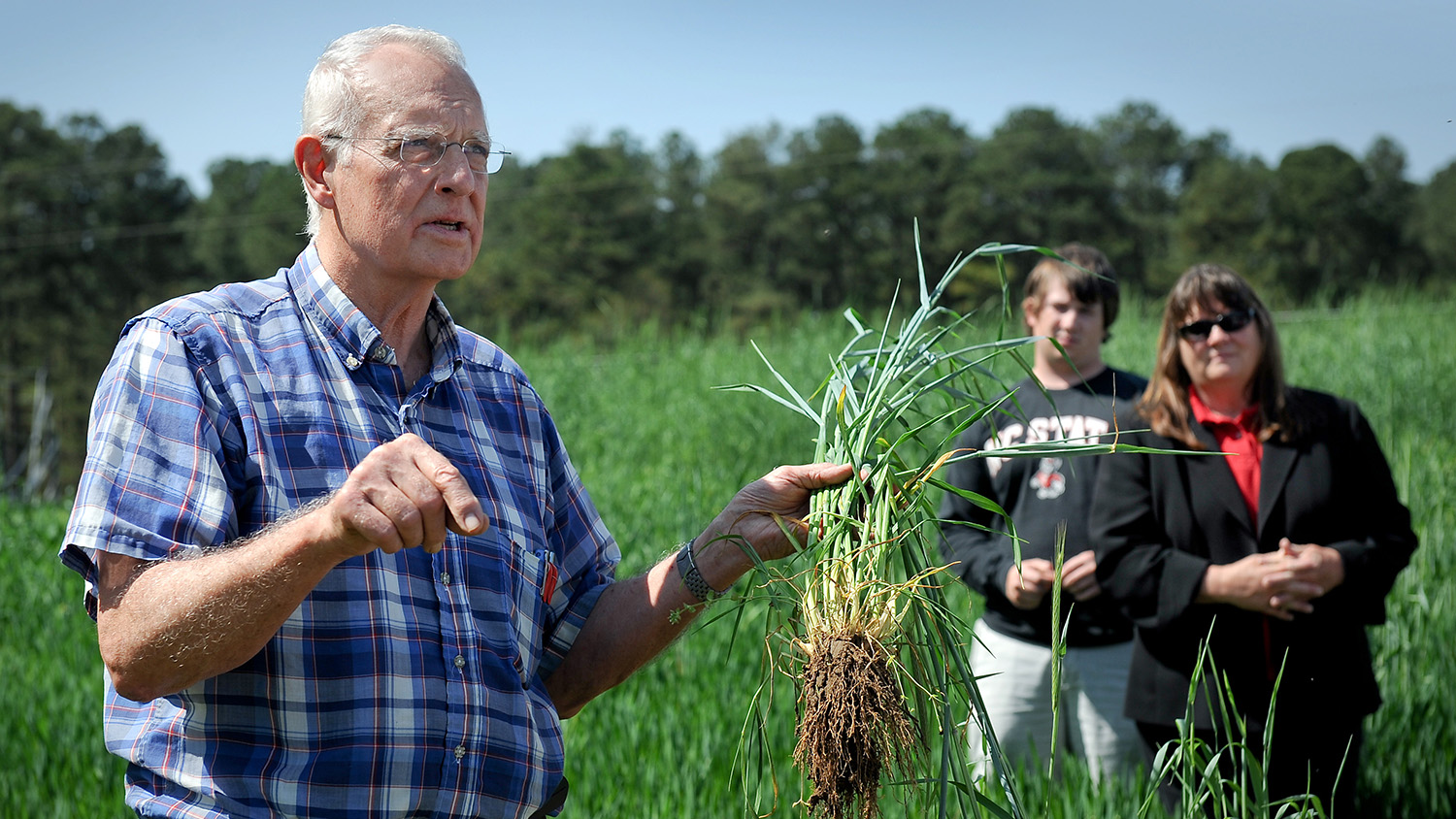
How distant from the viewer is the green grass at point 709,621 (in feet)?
11.2

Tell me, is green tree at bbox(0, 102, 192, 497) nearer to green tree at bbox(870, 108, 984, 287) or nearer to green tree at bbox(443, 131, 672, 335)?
green tree at bbox(443, 131, 672, 335)

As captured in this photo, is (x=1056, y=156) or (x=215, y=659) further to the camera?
(x=1056, y=156)

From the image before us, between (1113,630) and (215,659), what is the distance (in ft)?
8.91

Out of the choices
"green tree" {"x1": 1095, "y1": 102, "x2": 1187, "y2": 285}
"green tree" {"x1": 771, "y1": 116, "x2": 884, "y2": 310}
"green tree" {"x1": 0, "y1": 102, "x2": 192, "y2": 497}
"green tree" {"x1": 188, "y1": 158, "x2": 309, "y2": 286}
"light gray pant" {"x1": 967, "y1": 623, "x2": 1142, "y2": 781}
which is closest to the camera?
"light gray pant" {"x1": 967, "y1": 623, "x2": 1142, "y2": 781}

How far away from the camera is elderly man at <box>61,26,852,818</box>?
1415 mm

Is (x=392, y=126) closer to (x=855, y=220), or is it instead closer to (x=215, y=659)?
(x=215, y=659)

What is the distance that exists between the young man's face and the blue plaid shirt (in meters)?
2.30

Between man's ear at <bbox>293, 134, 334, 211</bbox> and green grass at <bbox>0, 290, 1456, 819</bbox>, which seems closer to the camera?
man's ear at <bbox>293, 134, 334, 211</bbox>

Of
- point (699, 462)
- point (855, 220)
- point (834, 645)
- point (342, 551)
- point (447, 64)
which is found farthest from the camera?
point (855, 220)

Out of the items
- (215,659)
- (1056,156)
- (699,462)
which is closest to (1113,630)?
(215,659)

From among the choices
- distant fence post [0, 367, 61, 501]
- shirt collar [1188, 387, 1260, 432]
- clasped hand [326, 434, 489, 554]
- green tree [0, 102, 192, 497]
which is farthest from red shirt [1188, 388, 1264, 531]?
green tree [0, 102, 192, 497]

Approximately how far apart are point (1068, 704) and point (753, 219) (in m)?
32.0

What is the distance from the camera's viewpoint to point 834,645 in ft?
5.13

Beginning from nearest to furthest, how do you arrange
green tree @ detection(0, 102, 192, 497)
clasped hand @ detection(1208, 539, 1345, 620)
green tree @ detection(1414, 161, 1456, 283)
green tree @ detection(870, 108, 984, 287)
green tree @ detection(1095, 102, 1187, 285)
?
clasped hand @ detection(1208, 539, 1345, 620), green tree @ detection(1414, 161, 1456, 283), green tree @ detection(870, 108, 984, 287), green tree @ detection(1095, 102, 1187, 285), green tree @ detection(0, 102, 192, 497)
